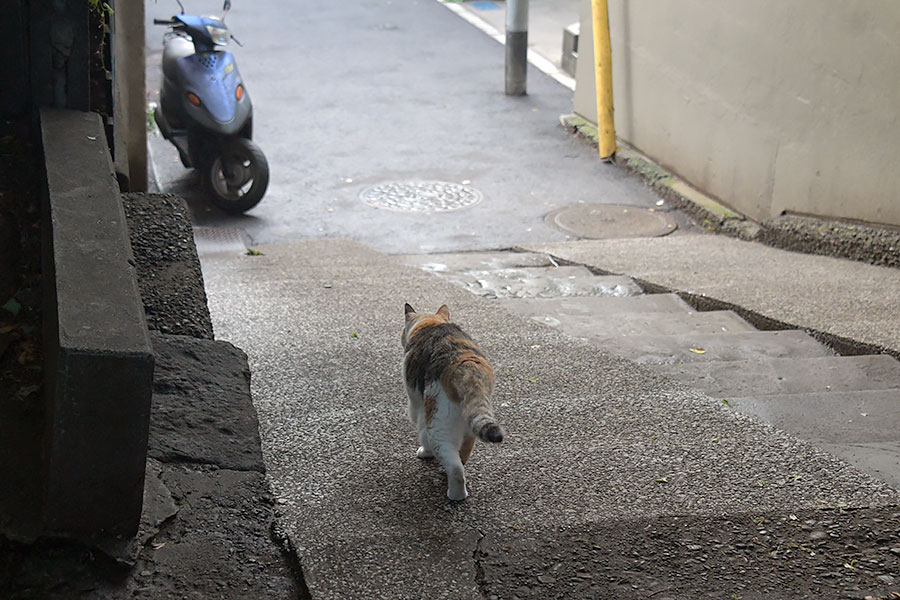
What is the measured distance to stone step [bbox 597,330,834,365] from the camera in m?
4.98

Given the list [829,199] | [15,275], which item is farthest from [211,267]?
[829,199]

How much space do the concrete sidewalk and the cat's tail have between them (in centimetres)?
32

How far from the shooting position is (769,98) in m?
8.15

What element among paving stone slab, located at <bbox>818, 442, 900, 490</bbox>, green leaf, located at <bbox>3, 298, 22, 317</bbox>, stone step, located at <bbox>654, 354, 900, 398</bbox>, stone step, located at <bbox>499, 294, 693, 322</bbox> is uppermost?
green leaf, located at <bbox>3, 298, 22, 317</bbox>

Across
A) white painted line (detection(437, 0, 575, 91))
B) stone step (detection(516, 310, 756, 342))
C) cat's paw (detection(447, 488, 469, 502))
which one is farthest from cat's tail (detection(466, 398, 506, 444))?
white painted line (detection(437, 0, 575, 91))

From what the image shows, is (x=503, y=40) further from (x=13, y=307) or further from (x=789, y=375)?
(x=13, y=307)

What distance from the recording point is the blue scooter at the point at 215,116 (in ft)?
28.3

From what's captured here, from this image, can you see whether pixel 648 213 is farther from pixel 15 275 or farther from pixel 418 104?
pixel 15 275

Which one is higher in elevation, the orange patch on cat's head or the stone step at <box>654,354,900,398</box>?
the orange patch on cat's head

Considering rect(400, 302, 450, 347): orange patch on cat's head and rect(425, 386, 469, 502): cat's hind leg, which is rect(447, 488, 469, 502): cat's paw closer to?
rect(425, 386, 469, 502): cat's hind leg

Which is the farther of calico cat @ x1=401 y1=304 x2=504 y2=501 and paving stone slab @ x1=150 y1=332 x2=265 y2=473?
paving stone slab @ x1=150 y1=332 x2=265 y2=473

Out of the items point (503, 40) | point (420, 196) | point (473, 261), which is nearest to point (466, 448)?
point (473, 261)

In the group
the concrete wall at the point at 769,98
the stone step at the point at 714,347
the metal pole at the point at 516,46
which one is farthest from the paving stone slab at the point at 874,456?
the metal pole at the point at 516,46

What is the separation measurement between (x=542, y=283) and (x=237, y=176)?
3305 mm
